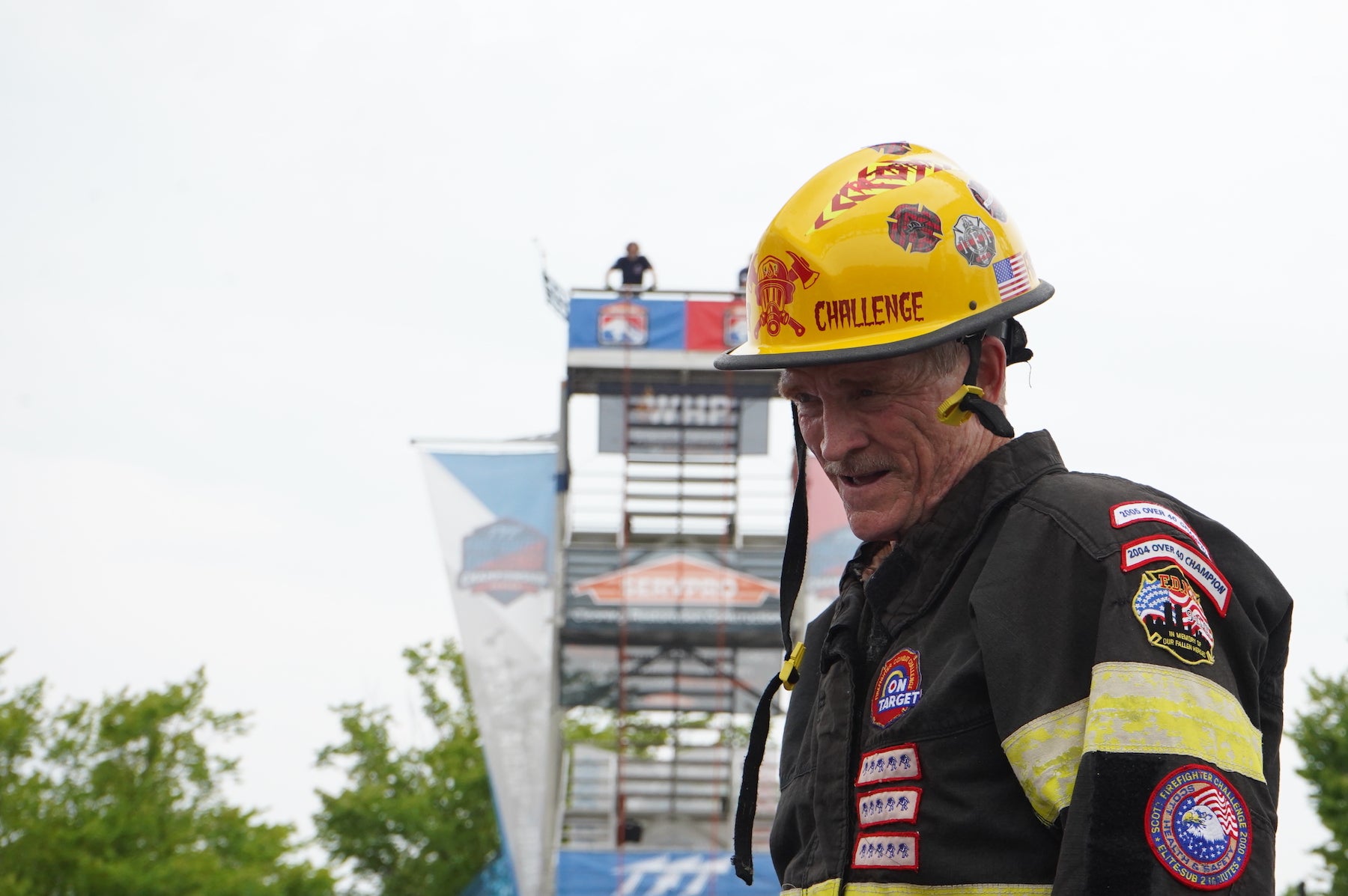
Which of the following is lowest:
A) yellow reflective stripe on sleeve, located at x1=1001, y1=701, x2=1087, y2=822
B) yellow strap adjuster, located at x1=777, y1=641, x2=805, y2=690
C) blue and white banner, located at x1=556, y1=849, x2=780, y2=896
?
blue and white banner, located at x1=556, y1=849, x2=780, y2=896

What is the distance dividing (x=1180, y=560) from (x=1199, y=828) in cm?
38

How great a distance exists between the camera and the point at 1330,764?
88.7 feet

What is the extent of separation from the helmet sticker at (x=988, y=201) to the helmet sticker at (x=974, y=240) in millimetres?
55

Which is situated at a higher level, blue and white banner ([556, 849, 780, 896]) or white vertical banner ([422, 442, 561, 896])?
white vertical banner ([422, 442, 561, 896])

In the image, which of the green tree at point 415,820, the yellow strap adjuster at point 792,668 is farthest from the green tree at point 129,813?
the yellow strap adjuster at point 792,668

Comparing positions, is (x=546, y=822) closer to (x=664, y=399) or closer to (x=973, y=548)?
(x=664, y=399)

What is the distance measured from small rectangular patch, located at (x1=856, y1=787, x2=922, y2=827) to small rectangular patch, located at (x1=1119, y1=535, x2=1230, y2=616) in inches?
18.8

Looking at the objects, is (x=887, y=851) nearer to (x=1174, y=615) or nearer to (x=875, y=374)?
(x=1174, y=615)

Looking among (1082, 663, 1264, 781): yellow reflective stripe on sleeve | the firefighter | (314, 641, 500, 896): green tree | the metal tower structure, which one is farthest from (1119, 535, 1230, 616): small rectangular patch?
(314, 641, 500, 896): green tree

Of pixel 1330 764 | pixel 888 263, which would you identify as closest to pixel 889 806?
pixel 888 263

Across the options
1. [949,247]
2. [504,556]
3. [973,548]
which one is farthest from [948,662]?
[504,556]

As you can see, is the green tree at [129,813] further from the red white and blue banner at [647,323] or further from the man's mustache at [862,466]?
the man's mustache at [862,466]

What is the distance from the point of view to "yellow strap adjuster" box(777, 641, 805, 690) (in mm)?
2938

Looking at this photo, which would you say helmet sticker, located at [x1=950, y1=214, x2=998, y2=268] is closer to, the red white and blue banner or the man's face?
the man's face
